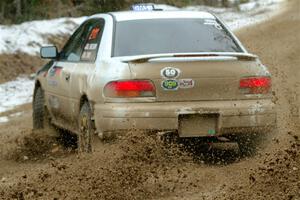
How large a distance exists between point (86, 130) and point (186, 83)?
1.18 metres

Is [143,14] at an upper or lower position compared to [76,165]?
upper

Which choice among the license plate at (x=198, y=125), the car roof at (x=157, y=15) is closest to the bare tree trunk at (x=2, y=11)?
the car roof at (x=157, y=15)

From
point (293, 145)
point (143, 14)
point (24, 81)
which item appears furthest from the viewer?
point (24, 81)

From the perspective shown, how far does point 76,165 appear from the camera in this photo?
7.12 metres

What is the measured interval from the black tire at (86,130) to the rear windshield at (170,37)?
65 cm

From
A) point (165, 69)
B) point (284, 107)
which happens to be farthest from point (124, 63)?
point (284, 107)

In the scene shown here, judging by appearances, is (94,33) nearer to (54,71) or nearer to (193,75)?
(54,71)

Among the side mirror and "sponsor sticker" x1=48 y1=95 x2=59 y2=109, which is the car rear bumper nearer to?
"sponsor sticker" x1=48 y1=95 x2=59 y2=109

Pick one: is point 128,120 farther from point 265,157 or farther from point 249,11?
point 249,11

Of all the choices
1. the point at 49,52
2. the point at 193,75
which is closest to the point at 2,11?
the point at 49,52

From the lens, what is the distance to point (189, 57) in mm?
7336

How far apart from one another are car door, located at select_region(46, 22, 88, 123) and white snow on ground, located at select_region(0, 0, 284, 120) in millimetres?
3722

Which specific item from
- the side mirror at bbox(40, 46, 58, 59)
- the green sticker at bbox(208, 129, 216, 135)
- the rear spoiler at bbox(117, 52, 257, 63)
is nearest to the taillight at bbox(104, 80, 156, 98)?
the rear spoiler at bbox(117, 52, 257, 63)

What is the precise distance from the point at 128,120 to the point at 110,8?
599 inches
